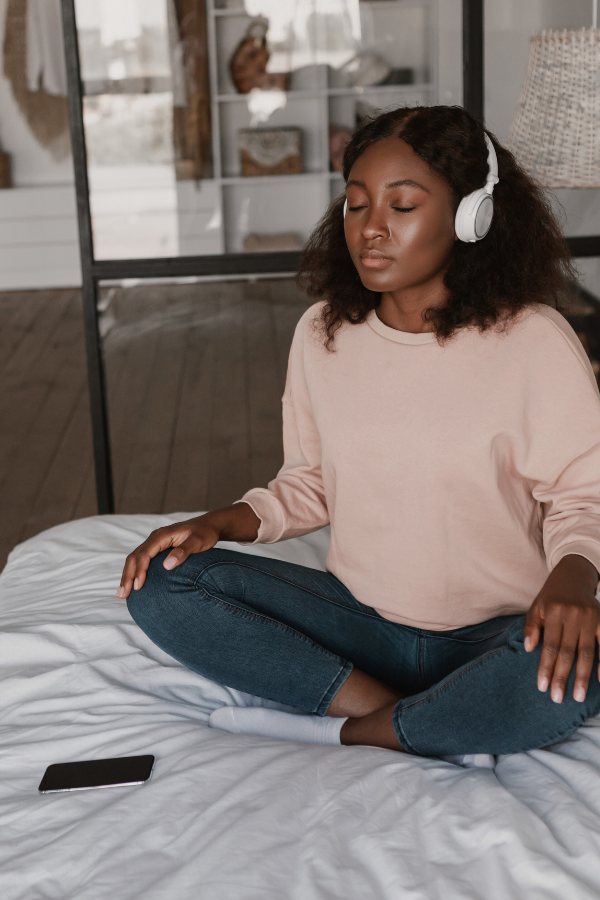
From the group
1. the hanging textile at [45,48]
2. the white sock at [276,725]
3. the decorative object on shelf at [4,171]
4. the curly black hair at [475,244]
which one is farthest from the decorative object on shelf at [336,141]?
the decorative object on shelf at [4,171]

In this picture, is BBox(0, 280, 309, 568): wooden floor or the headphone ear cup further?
BBox(0, 280, 309, 568): wooden floor

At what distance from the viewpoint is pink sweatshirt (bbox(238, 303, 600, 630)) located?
1233 millimetres

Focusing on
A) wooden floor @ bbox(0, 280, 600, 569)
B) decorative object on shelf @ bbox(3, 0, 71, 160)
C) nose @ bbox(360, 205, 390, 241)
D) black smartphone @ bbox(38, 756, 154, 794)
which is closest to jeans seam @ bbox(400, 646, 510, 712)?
black smartphone @ bbox(38, 756, 154, 794)

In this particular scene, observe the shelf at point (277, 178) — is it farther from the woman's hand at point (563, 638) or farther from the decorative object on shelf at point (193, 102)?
the woman's hand at point (563, 638)

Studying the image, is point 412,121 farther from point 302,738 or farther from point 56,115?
point 56,115

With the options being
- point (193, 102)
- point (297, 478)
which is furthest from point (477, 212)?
point (193, 102)

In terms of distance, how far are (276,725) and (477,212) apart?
28.5 inches

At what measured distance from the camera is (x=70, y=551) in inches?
72.8

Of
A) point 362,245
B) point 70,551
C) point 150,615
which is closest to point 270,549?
point 70,551

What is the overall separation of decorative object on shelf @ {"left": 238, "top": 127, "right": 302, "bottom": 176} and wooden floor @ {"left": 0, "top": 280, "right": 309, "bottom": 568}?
0.96ft

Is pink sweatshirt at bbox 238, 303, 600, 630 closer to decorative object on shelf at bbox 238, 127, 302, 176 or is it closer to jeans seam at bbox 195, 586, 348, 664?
jeans seam at bbox 195, 586, 348, 664

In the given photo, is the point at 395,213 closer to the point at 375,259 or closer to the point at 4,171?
the point at 375,259

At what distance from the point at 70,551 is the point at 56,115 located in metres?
5.00

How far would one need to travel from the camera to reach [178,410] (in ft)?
9.22
